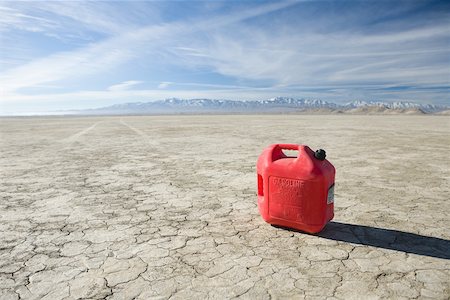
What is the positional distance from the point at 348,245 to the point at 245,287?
1.26 meters

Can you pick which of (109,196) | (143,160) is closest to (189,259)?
(109,196)

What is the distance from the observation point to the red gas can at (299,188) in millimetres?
2906

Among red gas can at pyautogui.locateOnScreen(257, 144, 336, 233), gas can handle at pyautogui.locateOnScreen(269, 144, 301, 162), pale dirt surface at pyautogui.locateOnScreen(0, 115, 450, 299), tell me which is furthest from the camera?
gas can handle at pyautogui.locateOnScreen(269, 144, 301, 162)

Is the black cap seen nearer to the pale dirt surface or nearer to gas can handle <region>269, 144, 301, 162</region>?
gas can handle <region>269, 144, 301, 162</region>

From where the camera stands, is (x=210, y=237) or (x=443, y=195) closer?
(x=210, y=237)

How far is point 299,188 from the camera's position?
9.72ft

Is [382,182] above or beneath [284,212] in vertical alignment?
beneath

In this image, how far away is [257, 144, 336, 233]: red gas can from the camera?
291cm

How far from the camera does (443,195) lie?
4.54 m

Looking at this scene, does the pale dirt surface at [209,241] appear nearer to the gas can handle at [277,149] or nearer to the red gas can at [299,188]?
the red gas can at [299,188]

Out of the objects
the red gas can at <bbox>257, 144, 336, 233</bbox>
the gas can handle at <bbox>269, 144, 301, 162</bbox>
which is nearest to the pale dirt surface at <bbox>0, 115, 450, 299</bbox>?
the red gas can at <bbox>257, 144, 336, 233</bbox>

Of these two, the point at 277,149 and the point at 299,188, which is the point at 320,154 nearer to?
the point at 299,188

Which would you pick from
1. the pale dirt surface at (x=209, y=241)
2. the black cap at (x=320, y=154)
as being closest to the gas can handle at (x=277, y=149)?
the black cap at (x=320, y=154)

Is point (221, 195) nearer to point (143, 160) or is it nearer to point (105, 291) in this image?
point (105, 291)
